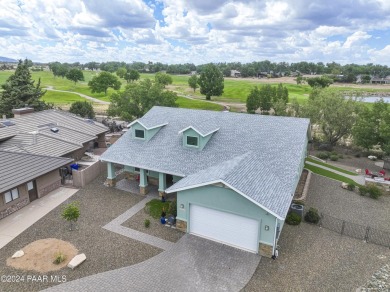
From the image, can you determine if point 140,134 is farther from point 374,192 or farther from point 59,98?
point 59,98

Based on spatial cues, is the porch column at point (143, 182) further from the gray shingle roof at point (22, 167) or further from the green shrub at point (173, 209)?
the gray shingle roof at point (22, 167)

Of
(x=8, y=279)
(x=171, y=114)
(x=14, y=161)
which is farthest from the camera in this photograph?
(x=171, y=114)

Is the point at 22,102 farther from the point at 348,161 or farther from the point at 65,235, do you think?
the point at 348,161

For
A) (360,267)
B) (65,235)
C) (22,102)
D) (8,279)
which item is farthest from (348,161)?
(22,102)

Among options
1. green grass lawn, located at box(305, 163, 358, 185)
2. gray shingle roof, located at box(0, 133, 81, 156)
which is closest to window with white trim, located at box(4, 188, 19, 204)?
gray shingle roof, located at box(0, 133, 81, 156)

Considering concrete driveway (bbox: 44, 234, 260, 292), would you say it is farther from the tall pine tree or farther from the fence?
the tall pine tree

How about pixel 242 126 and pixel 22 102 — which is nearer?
pixel 242 126

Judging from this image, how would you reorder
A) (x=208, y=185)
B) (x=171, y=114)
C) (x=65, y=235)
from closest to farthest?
(x=208, y=185) < (x=65, y=235) < (x=171, y=114)
